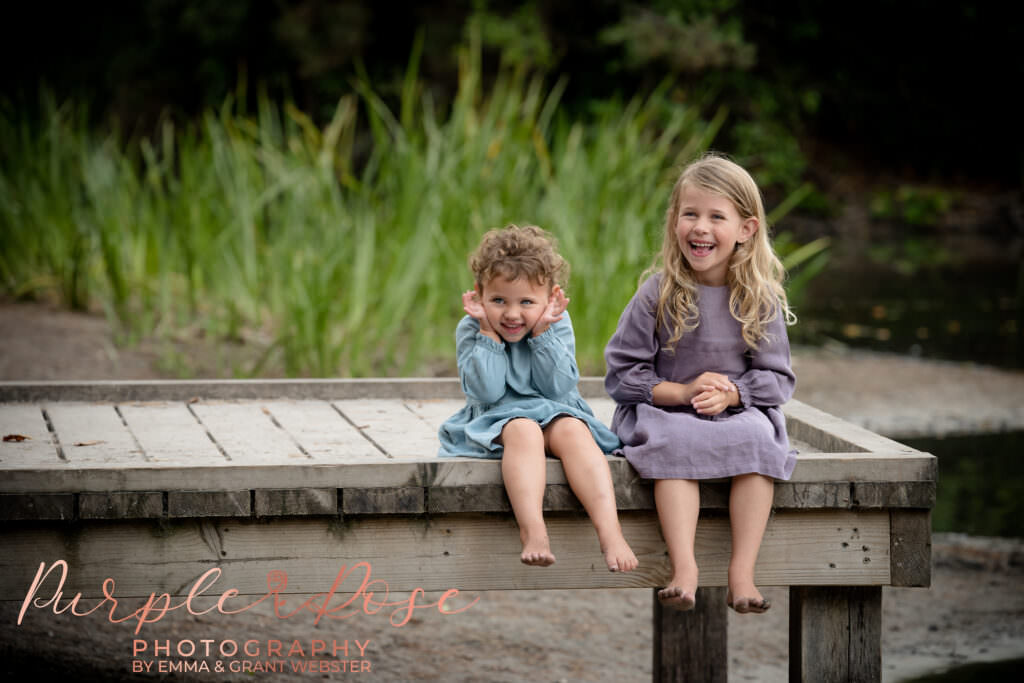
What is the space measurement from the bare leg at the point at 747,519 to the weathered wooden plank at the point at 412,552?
0.11 metres

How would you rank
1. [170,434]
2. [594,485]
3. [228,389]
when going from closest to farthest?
[594,485] → [170,434] → [228,389]

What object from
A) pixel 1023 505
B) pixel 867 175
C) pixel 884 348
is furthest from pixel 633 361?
pixel 867 175

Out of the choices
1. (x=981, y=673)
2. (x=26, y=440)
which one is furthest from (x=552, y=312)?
(x=981, y=673)

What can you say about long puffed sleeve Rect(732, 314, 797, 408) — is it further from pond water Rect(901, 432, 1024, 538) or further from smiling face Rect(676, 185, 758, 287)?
pond water Rect(901, 432, 1024, 538)

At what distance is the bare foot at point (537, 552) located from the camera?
2488mm

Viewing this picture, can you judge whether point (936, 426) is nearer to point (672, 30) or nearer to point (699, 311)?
point (699, 311)

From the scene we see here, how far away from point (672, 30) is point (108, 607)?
1497 cm

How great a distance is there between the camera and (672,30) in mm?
17594

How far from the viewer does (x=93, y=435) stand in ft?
10.3

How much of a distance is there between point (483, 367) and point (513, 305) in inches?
6.0

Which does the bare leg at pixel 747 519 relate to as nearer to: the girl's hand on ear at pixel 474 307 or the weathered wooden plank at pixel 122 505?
the girl's hand on ear at pixel 474 307

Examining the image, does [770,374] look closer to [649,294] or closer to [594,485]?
[649,294]

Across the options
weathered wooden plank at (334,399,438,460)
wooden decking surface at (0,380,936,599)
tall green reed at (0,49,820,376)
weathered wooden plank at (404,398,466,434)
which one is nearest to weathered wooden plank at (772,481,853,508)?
wooden decking surface at (0,380,936,599)

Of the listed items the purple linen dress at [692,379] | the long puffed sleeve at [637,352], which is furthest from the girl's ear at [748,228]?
the long puffed sleeve at [637,352]
